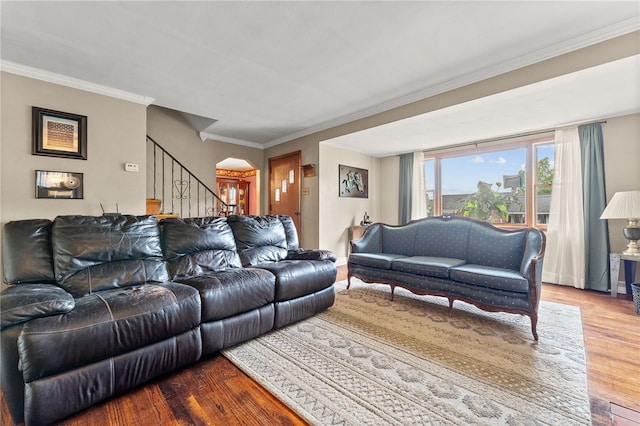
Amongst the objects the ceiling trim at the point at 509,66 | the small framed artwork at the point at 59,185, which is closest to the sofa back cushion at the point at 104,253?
the small framed artwork at the point at 59,185

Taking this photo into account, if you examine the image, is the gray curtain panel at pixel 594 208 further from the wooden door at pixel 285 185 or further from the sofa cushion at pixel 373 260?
the wooden door at pixel 285 185

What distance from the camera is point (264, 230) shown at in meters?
3.21

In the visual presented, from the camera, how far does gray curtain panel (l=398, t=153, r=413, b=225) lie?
→ 5.87 m

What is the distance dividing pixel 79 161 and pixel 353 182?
4.43 meters

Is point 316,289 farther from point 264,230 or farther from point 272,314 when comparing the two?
point 264,230

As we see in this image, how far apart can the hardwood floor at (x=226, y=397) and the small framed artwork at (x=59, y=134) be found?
275cm

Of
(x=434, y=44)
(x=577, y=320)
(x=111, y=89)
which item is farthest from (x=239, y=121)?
(x=577, y=320)

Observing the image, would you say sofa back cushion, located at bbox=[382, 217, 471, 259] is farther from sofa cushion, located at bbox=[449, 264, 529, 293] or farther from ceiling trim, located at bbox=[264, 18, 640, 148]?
ceiling trim, located at bbox=[264, 18, 640, 148]

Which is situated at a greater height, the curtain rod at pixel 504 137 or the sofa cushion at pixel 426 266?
the curtain rod at pixel 504 137

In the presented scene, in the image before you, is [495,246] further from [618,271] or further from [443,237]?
[618,271]

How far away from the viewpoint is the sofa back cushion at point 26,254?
6.23 ft

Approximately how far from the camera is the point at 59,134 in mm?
3195

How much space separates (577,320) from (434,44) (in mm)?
3030

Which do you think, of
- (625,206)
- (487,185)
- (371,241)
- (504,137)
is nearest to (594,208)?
Answer: (625,206)
